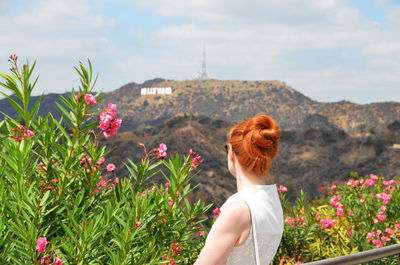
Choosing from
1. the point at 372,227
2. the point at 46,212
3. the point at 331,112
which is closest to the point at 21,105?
the point at 46,212

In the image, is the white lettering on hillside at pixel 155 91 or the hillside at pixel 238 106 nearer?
the hillside at pixel 238 106

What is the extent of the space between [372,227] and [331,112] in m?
93.6

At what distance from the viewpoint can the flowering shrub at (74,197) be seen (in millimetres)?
2656

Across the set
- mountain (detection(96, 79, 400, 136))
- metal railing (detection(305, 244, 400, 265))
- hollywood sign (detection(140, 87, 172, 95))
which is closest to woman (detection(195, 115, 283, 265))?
metal railing (detection(305, 244, 400, 265))

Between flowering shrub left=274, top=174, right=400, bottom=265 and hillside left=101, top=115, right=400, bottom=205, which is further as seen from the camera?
hillside left=101, top=115, right=400, bottom=205

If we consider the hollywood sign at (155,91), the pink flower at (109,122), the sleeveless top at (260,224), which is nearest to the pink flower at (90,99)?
the pink flower at (109,122)

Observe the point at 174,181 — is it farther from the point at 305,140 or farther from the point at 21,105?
the point at 305,140

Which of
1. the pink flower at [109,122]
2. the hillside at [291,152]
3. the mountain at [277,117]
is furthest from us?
the mountain at [277,117]

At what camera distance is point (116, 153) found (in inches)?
2153

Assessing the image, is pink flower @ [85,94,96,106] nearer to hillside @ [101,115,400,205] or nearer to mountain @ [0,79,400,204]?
mountain @ [0,79,400,204]

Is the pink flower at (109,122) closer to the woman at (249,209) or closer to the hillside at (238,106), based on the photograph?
the woman at (249,209)

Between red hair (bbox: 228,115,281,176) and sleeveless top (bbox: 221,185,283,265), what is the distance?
3.7 inches

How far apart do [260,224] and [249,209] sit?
95 millimetres

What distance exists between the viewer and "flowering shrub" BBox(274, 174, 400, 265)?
5.81 meters
